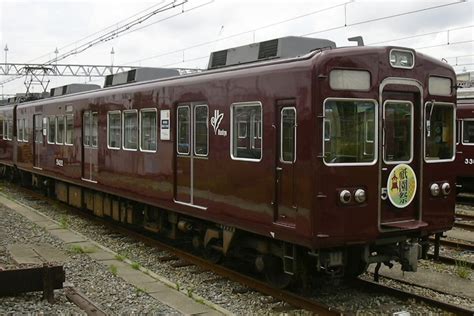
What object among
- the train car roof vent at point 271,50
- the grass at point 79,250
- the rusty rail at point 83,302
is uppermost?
the train car roof vent at point 271,50

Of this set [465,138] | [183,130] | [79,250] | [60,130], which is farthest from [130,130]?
[465,138]

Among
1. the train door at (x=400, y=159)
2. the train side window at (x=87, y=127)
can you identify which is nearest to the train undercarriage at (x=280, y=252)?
the train door at (x=400, y=159)

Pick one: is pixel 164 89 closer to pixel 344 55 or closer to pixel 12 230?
pixel 344 55

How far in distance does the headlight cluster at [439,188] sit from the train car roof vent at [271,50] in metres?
2.36

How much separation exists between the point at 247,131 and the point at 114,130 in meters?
5.08

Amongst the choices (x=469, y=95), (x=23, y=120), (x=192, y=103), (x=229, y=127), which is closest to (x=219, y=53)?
(x=192, y=103)

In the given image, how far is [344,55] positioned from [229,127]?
2030 mm

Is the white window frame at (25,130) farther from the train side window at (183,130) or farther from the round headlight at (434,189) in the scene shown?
the round headlight at (434,189)

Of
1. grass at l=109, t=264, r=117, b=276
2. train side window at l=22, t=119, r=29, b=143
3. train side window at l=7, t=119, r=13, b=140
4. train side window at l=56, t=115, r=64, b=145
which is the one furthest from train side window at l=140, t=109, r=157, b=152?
train side window at l=7, t=119, r=13, b=140

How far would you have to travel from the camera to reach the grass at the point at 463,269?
8.55 m

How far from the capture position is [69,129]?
14883 millimetres

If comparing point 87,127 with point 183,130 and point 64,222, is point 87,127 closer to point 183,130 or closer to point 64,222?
point 64,222

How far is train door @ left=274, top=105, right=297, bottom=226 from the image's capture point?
6.80 m

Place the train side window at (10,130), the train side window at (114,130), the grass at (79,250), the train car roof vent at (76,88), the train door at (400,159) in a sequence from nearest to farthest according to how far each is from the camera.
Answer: the train door at (400,159) → the grass at (79,250) → the train side window at (114,130) → the train car roof vent at (76,88) → the train side window at (10,130)
